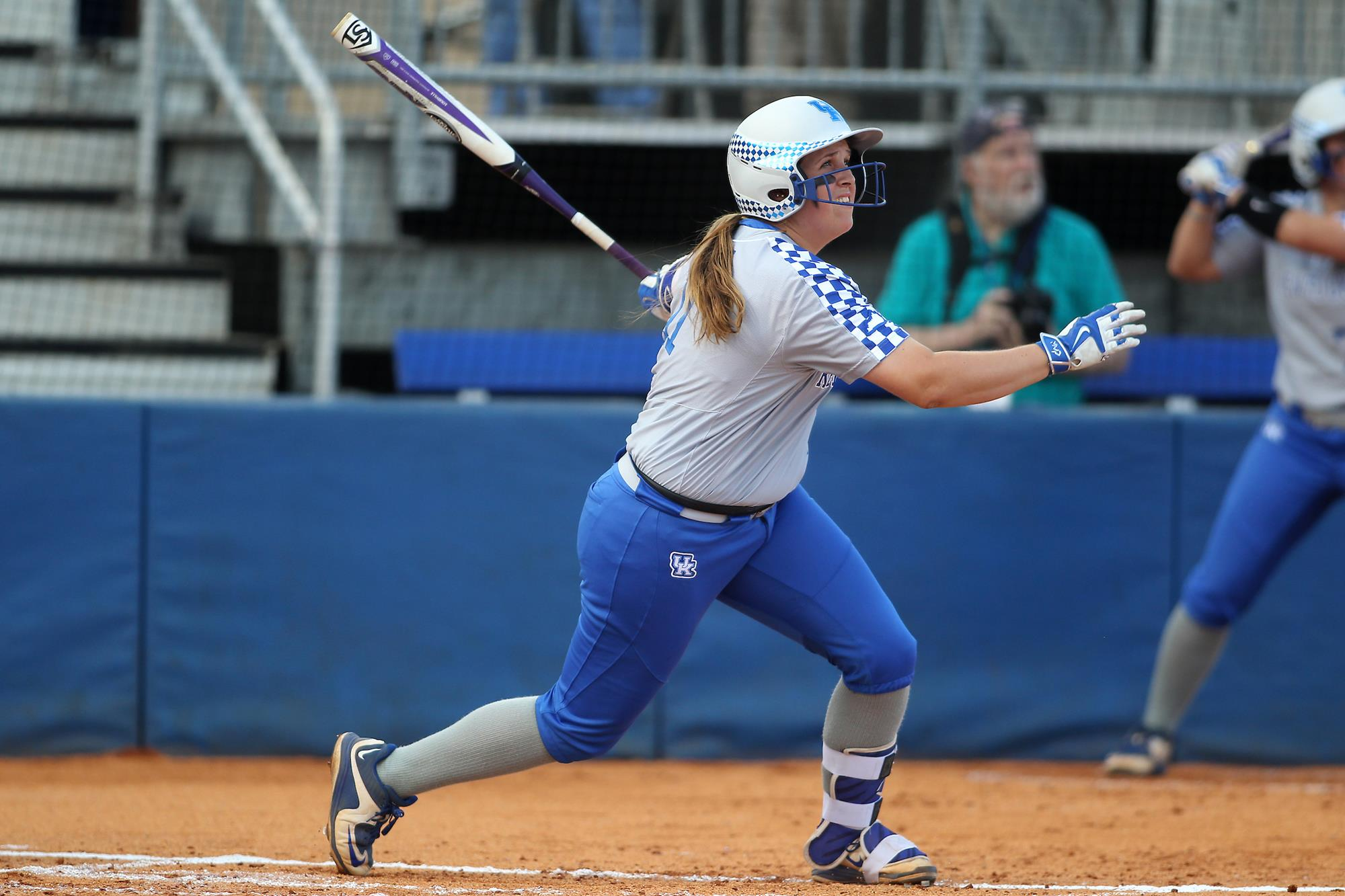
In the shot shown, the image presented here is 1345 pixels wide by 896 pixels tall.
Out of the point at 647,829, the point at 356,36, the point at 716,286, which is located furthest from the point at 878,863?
the point at 356,36

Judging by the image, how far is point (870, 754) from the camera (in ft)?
13.9

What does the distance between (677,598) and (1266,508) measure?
9.51ft

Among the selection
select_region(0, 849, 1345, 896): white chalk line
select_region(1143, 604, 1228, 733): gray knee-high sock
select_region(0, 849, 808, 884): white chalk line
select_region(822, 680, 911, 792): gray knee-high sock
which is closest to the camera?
select_region(0, 849, 1345, 896): white chalk line

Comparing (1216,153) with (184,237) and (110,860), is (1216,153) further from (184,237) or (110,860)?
(184,237)

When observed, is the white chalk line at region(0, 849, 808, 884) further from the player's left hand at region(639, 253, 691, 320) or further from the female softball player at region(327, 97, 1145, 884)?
the player's left hand at region(639, 253, 691, 320)

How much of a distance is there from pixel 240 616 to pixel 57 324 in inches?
87.2

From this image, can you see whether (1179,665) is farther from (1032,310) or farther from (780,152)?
(780,152)

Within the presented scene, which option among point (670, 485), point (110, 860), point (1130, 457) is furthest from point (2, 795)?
point (1130, 457)

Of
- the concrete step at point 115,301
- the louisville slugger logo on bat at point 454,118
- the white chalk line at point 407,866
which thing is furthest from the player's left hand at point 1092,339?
the concrete step at point 115,301

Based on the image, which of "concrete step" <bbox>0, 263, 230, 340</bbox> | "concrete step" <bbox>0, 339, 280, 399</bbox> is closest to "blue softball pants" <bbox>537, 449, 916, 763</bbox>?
"concrete step" <bbox>0, 339, 280, 399</bbox>

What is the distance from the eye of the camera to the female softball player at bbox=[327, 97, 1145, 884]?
3.76 metres

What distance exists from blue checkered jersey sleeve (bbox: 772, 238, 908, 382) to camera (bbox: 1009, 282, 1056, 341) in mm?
3109

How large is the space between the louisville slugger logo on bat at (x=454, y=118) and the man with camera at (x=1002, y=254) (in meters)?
2.46

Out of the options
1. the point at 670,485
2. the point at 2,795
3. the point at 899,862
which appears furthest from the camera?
the point at 2,795
